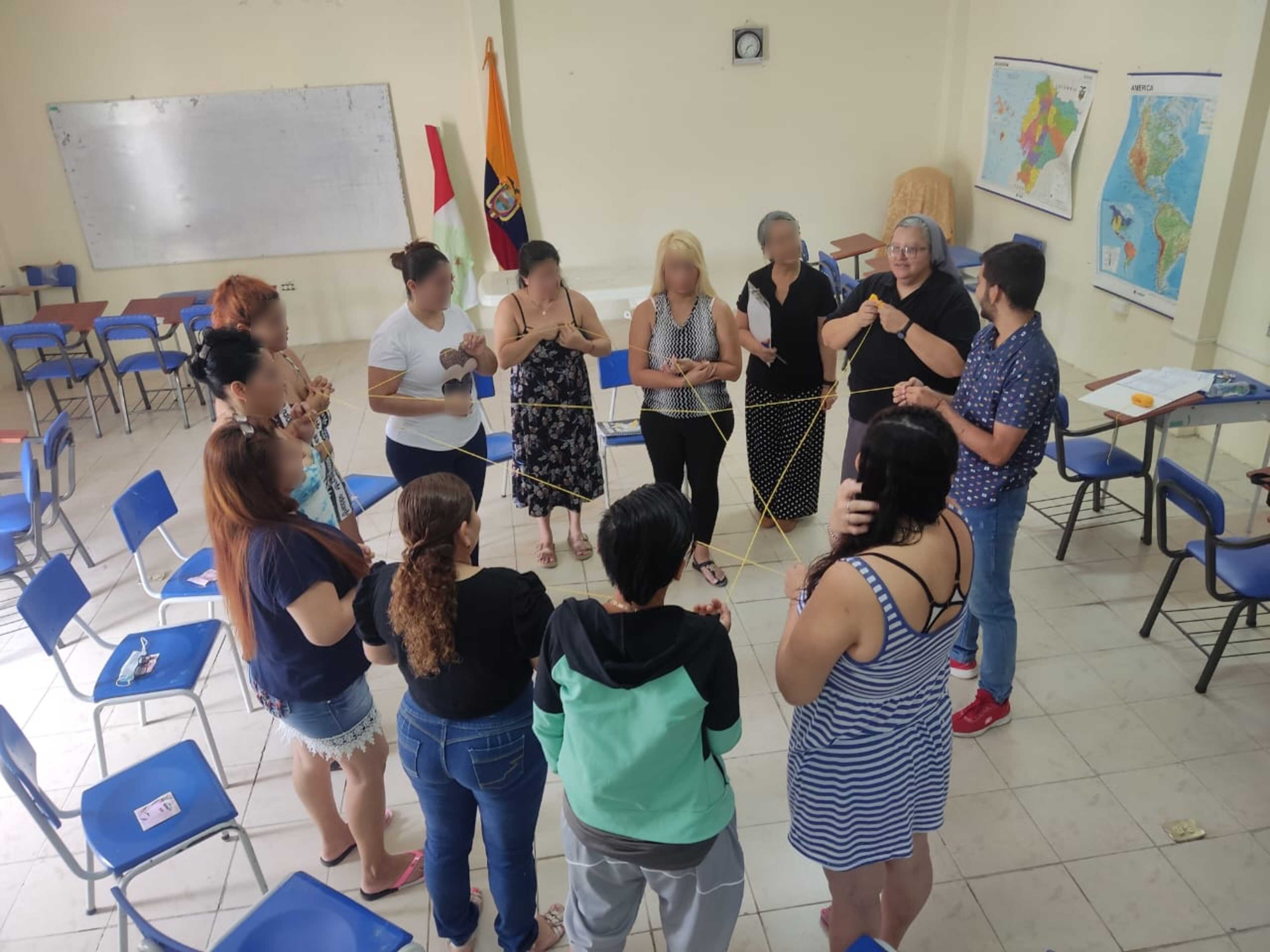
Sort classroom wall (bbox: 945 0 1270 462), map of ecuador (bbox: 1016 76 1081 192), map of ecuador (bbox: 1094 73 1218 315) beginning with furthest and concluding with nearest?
map of ecuador (bbox: 1016 76 1081 192)
map of ecuador (bbox: 1094 73 1218 315)
classroom wall (bbox: 945 0 1270 462)

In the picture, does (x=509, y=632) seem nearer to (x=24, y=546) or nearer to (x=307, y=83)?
(x=24, y=546)

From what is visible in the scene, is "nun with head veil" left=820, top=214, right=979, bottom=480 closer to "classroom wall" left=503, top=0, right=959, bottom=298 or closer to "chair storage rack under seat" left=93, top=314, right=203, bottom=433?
"chair storage rack under seat" left=93, top=314, right=203, bottom=433

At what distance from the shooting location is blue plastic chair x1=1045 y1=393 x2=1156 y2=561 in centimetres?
389

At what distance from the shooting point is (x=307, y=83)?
7055 mm

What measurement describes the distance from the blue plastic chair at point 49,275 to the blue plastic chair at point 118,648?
5383 mm

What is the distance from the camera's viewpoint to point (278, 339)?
294 cm

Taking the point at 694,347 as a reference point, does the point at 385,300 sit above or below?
below

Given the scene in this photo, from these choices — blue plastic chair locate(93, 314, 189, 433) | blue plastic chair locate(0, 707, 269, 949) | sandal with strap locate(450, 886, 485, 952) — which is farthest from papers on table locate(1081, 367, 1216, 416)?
blue plastic chair locate(93, 314, 189, 433)

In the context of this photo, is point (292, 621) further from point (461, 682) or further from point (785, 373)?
point (785, 373)

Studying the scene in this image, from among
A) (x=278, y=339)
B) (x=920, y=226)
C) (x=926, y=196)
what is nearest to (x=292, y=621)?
(x=278, y=339)

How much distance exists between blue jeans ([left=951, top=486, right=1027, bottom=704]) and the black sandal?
47.2 inches

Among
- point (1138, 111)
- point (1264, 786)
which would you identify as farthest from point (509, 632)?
point (1138, 111)

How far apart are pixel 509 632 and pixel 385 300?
658 centimetres

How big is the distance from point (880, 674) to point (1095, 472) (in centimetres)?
272
